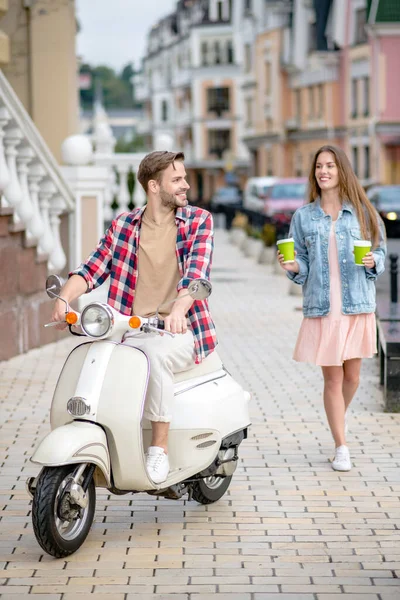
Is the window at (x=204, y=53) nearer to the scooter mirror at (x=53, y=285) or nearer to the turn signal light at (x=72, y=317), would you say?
the scooter mirror at (x=53, y=285)

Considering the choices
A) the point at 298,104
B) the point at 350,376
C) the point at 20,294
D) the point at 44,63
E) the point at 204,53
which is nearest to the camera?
the point at 350,376

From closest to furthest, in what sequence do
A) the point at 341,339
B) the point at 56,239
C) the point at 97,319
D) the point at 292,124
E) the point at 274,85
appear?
the point at 97,319 < the point at 341,339 < the point at 56,239 < the point at 292,124 < the point at 274,85

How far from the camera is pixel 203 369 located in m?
5.95

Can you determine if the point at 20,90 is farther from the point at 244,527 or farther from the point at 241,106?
the point at 241,106

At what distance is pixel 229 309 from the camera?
16.1 meters

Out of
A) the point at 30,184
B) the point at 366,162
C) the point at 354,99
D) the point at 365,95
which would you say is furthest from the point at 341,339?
the point at 354,99

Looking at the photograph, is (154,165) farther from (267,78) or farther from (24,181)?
(267,78)

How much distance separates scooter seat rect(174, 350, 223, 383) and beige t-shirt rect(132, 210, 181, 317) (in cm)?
30

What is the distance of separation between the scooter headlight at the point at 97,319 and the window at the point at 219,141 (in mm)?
90749

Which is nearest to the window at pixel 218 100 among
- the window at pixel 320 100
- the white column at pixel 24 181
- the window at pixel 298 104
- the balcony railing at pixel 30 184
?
the window at pixel 298 104

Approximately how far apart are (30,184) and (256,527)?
6514 mm

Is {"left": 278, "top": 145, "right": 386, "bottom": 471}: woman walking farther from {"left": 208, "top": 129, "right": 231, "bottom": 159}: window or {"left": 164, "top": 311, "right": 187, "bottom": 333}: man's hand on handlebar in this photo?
{"left": 208, "top": 129, "right": 231, "bottom": 159}: window

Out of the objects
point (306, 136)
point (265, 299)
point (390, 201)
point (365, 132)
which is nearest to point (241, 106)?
point (306, 136)

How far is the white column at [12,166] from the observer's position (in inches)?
433
